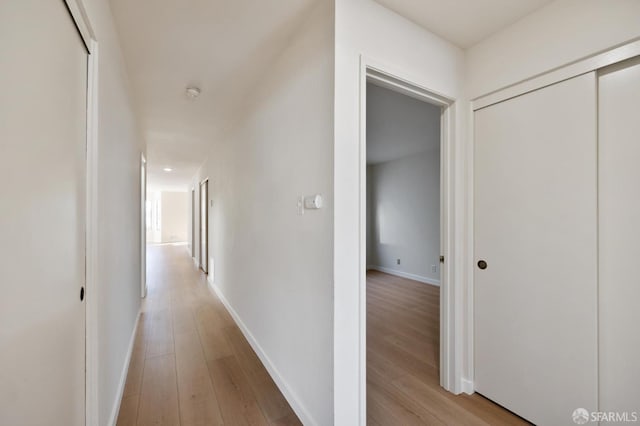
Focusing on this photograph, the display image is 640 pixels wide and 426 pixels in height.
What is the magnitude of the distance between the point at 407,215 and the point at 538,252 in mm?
4214

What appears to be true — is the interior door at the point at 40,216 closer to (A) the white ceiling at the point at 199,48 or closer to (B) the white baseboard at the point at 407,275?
(A) the white ceiling at the point at 199,48

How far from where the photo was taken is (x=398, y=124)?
3.66 meters

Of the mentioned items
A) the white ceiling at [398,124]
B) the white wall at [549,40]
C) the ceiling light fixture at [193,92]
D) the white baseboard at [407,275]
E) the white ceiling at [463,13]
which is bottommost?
the white baseboard at [407,275]

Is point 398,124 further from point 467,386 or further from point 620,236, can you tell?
point 467,386

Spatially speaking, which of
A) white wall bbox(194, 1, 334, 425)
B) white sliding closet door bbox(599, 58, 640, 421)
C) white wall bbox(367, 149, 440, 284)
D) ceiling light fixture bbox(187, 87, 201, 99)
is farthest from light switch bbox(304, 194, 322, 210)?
white wall bbox(367, 149, 440, 284)

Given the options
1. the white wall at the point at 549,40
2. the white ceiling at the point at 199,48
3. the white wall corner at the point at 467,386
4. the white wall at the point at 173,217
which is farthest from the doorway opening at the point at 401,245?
the white wall at the point at 173,217

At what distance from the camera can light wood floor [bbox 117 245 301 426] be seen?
1701mm

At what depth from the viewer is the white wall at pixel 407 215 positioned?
5.22 metres

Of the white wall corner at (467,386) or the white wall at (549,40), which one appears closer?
the white wall at (549,40)

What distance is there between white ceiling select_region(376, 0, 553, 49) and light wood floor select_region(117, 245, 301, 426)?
267 centimetres

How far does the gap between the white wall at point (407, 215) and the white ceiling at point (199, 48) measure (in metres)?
3.95

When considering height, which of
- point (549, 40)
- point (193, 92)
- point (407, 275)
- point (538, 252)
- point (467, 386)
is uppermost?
point (193, 92)

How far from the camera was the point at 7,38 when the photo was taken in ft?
2.14

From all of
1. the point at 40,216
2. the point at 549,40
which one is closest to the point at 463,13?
the point at 549,40
